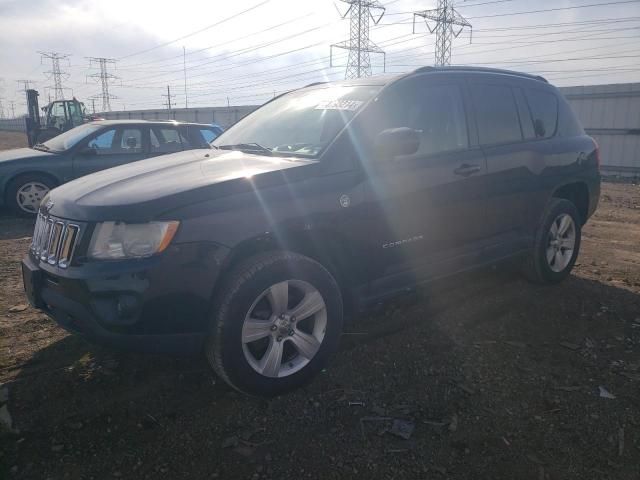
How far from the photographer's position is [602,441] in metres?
2.60

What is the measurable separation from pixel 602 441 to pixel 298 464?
1583 millimetres

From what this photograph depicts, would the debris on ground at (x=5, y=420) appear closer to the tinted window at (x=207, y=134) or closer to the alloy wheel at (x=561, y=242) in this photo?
the alloy wheel at (x=561, y=242)

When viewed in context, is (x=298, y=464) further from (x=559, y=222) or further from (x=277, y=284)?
(x=559, y=222)

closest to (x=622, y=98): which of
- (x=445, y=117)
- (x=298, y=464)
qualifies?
(x=445, y=117)

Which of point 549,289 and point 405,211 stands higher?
point 405,211

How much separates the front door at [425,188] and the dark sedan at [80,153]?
15.0ft

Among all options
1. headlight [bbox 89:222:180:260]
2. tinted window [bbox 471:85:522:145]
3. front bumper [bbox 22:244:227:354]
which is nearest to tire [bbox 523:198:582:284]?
tinted window [bbox 471:85:522:145]

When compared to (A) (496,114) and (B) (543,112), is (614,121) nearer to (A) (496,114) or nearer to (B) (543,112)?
(B) (543,112)

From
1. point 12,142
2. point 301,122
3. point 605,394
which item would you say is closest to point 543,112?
point 301,122

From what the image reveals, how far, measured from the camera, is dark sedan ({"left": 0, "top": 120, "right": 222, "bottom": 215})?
7891mm

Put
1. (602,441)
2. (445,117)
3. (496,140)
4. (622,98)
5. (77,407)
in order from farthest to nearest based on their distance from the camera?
(622,98) < (496,140) < (445,117) < (77,407) < (602,441)

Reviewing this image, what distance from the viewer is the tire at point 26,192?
309 inches

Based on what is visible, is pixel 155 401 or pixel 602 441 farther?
pixel 155 401

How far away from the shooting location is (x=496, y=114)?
4.32 m
